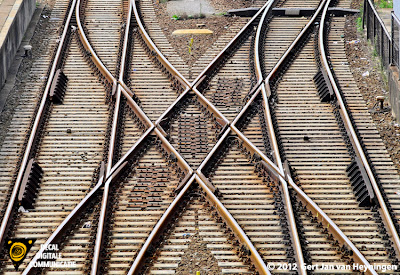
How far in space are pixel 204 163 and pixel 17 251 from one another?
12.4ft

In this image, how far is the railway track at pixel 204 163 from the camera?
1103cm

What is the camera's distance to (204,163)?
13.0 metres

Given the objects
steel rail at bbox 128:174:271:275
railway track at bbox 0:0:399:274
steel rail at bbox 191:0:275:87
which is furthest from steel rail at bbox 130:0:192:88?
steel rail at bbox 128:174:271:275

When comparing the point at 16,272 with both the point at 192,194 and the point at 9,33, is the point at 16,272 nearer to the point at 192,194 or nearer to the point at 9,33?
the point at 192,194

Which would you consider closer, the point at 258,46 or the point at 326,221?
the point at 326,221

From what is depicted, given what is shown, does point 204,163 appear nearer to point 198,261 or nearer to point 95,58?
point 198,261

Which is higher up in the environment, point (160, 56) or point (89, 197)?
point (160, 56)

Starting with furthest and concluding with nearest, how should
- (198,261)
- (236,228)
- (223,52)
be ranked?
(223,52) < (236,228) < (198,261)

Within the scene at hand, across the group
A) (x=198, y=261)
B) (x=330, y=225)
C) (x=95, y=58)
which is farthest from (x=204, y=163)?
(x=95, y=58)

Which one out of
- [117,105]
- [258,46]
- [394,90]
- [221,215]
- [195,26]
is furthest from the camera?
[195,26]

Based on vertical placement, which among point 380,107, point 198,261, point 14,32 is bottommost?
point 198,261

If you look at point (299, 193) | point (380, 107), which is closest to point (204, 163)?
point (299, 193)

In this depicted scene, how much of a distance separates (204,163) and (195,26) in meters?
7.77

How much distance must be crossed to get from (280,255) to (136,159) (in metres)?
3.84
